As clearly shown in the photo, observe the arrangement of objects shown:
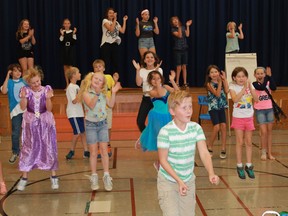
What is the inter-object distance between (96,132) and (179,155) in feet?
7.80

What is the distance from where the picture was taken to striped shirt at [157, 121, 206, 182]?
11.7 ft

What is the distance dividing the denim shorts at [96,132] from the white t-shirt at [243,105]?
1.74 m

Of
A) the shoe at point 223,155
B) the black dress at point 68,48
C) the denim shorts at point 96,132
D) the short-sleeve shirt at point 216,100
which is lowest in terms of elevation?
the shoe at point 223,155

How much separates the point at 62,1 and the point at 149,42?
10.7 ft

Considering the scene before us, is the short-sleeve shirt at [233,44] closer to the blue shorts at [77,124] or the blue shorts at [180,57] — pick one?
the blue shorts at [180,57]

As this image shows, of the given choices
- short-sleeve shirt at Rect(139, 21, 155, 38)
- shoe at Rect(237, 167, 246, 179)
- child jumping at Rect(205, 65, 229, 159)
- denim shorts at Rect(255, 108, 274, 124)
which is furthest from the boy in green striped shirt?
short-sleeve shirt at Rect(139, 21, 155, 38)

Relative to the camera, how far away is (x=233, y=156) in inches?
304

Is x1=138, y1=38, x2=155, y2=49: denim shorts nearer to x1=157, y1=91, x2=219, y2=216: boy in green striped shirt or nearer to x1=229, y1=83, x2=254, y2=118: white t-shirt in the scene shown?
x1=229, y1=83, x2=254, y2=118: white t-shirt

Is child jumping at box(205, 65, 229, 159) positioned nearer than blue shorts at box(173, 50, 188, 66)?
Yes

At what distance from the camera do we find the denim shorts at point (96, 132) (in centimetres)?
578

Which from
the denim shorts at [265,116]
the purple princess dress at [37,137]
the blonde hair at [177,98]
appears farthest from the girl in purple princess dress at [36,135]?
the denim shorts at [265,116]

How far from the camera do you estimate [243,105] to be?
20.7 feet

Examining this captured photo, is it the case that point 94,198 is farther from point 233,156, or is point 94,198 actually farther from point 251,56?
point 251,56

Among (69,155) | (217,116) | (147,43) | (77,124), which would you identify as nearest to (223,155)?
(217,116)
